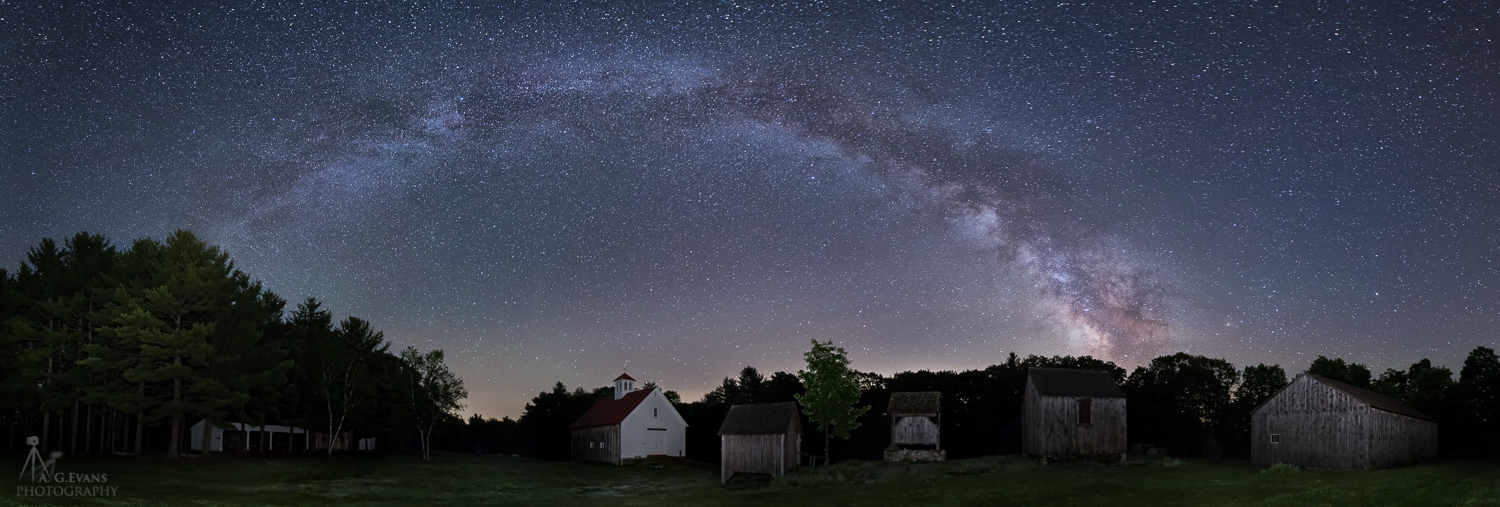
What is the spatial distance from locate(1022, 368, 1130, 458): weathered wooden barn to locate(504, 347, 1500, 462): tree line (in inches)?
648

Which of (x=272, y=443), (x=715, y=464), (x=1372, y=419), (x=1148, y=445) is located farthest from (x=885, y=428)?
(x=272, y=443)

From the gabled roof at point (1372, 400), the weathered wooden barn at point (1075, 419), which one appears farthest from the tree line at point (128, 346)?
the gabled roof at point (1372, 400)

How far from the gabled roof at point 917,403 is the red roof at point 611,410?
29441 millimetres

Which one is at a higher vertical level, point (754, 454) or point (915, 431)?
point (915, 431)

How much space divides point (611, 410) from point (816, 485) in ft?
134

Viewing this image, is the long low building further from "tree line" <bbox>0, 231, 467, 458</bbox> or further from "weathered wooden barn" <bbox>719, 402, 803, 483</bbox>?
"weathered wooden barn" <bbox>719, 402, 803, 483</bbox>

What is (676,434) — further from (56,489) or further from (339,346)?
(56,489)

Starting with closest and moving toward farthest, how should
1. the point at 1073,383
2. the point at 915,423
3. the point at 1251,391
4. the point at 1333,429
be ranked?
1. the point at 1333,429
2. the point at 1073,383
3. the point at 915,423
4. the point at 1251,391

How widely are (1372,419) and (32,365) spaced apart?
254ft

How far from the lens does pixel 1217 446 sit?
97625mm

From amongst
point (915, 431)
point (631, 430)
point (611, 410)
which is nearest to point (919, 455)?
point (915, 431)

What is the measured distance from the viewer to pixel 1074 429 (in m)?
64.9

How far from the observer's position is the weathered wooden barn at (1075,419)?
6469 centimetres

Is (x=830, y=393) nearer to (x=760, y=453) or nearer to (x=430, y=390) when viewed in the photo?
(x=760, y=453)
